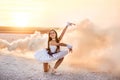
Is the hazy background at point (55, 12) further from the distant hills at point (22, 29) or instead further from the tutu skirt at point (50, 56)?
the tutu skirt at point (50, 56)

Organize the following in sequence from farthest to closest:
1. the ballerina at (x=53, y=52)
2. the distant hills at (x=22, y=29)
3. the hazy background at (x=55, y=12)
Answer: the distant hills at (x=22, y=29), the hazy background at (x=55, y=12), the ballerina at (x=53, y=52)

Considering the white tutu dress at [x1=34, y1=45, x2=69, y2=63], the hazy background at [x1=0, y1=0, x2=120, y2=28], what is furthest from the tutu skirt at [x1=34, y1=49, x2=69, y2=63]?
the hazy background at [x1=0, y1=0, x2=120, y2=28]

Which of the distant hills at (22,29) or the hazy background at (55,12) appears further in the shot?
the distant hills at (22,29)

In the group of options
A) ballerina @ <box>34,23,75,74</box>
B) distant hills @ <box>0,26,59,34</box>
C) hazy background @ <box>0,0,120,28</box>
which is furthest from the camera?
distant hills @ <box>0,26,59,34</box>

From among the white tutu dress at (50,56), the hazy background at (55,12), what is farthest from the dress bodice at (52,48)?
the hazy background at (55,12)

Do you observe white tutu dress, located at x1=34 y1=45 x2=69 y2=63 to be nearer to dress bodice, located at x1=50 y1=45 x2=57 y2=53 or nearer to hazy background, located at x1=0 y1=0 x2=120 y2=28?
dress bodice, located at x1=50 y1=45 x2=57 y2=53

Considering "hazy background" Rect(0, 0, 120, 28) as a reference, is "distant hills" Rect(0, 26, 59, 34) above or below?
below

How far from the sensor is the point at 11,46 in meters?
1.25

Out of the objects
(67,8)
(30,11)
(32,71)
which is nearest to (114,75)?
(32,71)

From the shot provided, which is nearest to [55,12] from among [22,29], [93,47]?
[22,29]

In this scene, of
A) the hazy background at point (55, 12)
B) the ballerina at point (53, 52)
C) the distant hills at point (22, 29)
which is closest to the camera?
the ballerina at point (53, 52)

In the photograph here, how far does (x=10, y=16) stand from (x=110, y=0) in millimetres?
472

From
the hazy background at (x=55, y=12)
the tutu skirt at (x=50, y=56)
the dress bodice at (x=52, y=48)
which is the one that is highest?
the hazy background at (x=55, y=12)

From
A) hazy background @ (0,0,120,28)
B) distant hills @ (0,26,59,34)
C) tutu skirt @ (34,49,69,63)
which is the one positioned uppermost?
hazy background @ (0,0,120,28)
